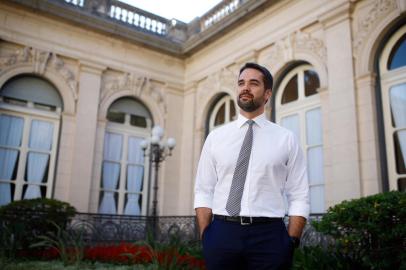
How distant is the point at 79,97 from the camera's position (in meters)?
11.2

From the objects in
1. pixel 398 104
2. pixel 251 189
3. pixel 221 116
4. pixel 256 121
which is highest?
pixel 221 116

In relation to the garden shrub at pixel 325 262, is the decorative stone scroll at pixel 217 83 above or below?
above

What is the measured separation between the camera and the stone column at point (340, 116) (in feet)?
25.4

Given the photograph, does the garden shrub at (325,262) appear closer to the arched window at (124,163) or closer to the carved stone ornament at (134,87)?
the arched window at (124,163)

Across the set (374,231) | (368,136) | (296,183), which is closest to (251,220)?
(296,183)

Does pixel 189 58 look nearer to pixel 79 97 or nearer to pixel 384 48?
pixel 79 97

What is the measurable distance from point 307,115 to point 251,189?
24.9 feet

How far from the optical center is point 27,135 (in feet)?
34.4

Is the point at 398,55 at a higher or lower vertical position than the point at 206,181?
higher

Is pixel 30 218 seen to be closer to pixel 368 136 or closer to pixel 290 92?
pixel 290 92

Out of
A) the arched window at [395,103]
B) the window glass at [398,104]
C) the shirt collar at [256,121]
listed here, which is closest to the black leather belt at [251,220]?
the shirt collar at [256,121]

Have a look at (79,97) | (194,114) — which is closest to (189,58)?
(194,114)

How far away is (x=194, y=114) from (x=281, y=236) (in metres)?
10.8

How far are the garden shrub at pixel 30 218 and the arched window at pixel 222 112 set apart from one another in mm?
5180
